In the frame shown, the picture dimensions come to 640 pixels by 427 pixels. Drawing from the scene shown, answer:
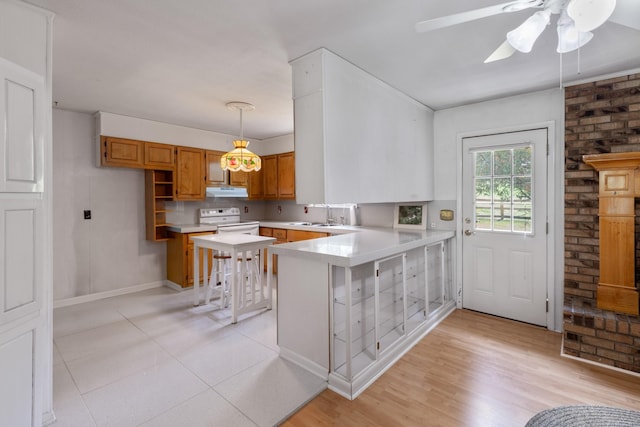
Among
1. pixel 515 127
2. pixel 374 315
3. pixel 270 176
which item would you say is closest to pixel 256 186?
pixel 270 176

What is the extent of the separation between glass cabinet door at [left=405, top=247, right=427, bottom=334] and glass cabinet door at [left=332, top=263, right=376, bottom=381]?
0.59 meters

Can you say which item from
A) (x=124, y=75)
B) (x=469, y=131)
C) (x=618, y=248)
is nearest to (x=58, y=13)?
(x=124, y=75)

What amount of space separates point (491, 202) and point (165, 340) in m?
3.70

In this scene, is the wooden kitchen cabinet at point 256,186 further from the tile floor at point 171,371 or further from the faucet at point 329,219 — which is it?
the tile floor at point 171,371

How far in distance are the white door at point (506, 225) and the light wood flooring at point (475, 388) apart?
57 cm

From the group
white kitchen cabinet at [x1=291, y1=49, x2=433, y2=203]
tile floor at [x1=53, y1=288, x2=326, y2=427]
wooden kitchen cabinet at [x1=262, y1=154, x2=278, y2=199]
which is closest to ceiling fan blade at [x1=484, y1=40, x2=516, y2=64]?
white kitchen cabinet at [x1=291, y1=49, x2=433, y2=203]

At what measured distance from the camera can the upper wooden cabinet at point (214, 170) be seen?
16.1ft

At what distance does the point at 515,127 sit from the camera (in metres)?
3.28

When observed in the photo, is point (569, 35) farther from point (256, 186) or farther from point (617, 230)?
point (256, 186)

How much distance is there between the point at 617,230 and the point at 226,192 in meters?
4.73

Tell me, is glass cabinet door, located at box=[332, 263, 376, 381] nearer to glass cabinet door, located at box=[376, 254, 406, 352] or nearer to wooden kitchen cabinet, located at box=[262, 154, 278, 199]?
glass cabinet door, located at box=[376, 254, 406, 352]

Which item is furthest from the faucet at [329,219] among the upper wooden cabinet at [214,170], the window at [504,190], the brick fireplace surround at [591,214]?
the brick fireplace surround at [591,214]

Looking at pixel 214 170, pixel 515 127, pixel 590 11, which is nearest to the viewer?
pixel 590 11

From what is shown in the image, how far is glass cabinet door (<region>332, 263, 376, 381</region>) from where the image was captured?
212cm
